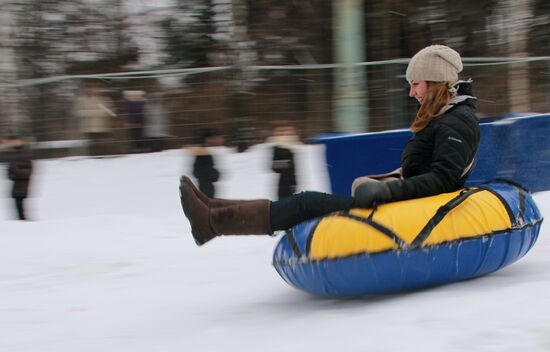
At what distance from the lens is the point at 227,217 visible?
3.81m

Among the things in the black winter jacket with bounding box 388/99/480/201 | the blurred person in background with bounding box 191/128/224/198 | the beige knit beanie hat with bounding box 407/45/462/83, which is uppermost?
the beige knit beanie hat with bounding box 407/45/462/83

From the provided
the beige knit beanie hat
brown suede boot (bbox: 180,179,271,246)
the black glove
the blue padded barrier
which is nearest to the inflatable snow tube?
the black glove

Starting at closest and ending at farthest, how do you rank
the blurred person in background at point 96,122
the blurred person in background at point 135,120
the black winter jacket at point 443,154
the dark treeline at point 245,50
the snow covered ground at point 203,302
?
the snow covered ground at point 203,302, the black winter jacket at point 443,154, the blurred person in background at point 96,122, the blurred person in background at point 135,120, the dark treeline at point 245,50

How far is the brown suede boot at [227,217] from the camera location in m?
3.80

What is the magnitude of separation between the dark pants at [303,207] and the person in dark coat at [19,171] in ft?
16.0

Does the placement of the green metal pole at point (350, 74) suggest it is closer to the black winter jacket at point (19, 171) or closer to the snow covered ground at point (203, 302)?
the snow covered ground at point (203, 302)

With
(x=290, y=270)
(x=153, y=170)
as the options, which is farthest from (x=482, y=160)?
(x=153, y=170)

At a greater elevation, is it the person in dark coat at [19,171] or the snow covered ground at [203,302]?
the person in dark coat at [19,171]

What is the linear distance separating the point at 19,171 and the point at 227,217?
4.82 metres

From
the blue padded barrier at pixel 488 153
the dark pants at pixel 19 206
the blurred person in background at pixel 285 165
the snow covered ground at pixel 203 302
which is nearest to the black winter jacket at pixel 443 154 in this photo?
the snow covered ground at pixel 203 302

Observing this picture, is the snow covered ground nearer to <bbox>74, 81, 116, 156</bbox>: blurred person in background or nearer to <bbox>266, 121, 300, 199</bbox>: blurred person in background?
<bbox>266, 121, 300, 199</bbox>: blurred person in background

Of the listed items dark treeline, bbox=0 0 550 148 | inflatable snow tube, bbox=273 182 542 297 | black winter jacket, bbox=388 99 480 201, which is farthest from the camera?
dark treeline, bbox=0 0 550 148

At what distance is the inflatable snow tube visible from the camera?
3.47 meters

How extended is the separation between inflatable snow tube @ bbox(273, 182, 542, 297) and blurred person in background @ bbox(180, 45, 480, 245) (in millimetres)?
102
